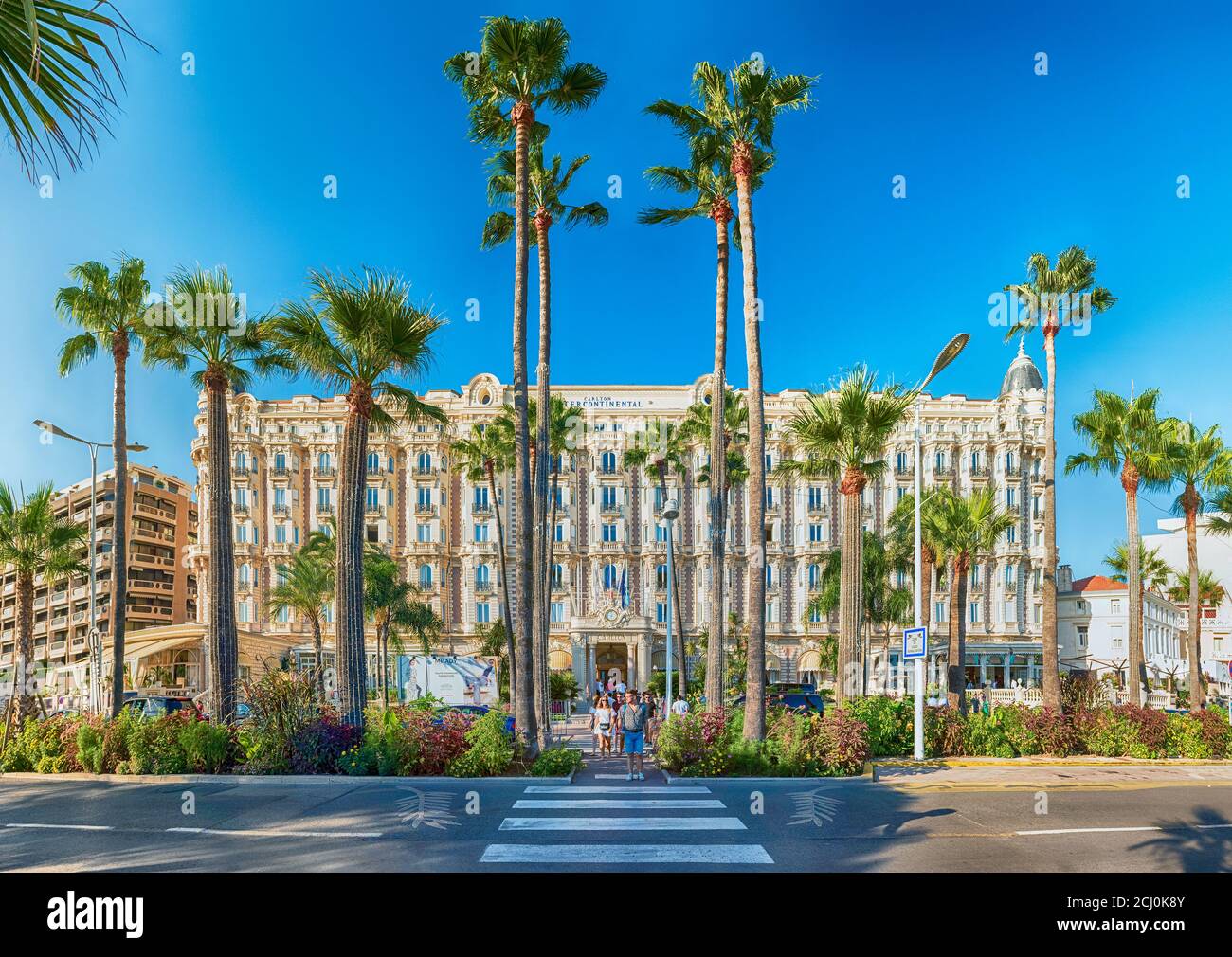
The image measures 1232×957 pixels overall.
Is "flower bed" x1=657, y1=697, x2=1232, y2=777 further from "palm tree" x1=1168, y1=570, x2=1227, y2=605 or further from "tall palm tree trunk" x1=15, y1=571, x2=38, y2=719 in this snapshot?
"palm tree" x1=1168, y1=570, x2=1227, y2=605

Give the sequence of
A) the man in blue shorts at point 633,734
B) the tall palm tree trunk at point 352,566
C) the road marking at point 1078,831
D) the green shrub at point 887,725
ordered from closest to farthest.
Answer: the road marking at point 1078,831
the man in blue shorts at point 633,734
the tall palm tree trunk at point 352,566
the green shrub at point 887,725

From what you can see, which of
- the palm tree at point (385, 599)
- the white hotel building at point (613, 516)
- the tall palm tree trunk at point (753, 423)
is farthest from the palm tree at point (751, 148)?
the white hotel building at point (613, 516)

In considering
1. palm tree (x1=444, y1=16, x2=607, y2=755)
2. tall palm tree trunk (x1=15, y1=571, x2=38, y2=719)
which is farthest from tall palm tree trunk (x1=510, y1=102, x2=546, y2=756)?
tall palm tree trunk (x1=15, y1=571, x2=38, y2=719)

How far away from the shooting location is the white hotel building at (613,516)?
63.4m

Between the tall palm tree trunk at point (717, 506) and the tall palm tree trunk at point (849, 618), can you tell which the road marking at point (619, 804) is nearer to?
the tall palm tree trunk at point (717, 506)

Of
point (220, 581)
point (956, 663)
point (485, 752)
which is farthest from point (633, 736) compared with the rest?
point (956, 663)

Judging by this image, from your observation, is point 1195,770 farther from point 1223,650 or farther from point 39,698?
point 1223,650

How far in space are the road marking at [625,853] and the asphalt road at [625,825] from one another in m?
0.04

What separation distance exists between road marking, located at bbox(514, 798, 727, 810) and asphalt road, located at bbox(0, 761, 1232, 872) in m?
0.05

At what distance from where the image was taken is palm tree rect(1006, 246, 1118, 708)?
25.4 meters

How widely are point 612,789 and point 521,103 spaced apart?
16161mm

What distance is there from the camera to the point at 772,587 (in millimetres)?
64625

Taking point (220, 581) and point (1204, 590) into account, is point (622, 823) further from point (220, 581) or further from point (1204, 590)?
point (1204, 590)

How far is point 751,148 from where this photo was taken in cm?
2116
